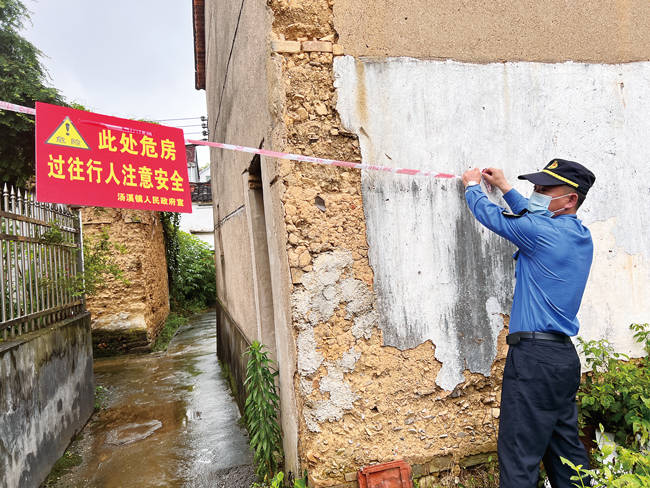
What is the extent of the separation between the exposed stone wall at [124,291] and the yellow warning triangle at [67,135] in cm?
706

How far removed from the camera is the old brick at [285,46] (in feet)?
8.50

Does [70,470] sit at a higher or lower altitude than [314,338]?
lower

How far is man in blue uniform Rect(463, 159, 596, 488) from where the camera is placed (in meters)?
2.15

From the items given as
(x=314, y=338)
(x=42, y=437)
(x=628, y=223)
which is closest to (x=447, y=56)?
(x=628, y=223)

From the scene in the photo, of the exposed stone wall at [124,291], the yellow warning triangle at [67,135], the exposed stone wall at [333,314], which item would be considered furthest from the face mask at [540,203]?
the exposed stone wall at [124,291]

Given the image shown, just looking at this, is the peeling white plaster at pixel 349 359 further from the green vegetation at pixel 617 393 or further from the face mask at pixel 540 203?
the green vegetation at pixel 617 393

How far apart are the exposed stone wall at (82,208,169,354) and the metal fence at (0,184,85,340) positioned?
3.68 metres

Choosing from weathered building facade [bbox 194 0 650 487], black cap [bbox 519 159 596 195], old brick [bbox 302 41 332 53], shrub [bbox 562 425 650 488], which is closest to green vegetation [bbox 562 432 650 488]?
shrub [bbox 562 425 650 488]

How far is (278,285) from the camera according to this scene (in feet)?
9.45

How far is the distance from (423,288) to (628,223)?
170 centimetres

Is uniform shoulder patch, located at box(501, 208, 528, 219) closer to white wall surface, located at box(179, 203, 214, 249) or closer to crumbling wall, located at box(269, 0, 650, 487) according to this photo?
crumbling wall, located at box(269, 0, 650, 487)

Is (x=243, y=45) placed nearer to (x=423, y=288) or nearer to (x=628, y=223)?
(x=423, y=288)

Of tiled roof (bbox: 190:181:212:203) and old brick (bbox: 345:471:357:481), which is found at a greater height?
tiled roof (bbox: 190:181:212:203)

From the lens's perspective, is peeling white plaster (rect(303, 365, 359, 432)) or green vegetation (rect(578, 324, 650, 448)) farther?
green vegetation (rect(578, 324, 650, 448))
